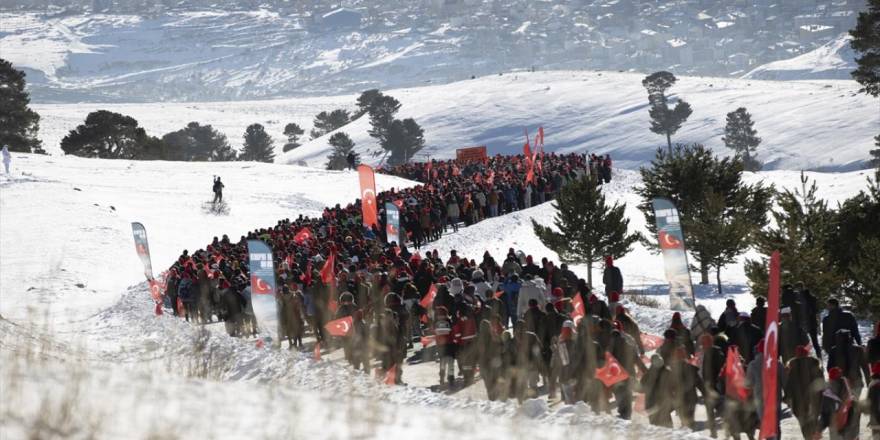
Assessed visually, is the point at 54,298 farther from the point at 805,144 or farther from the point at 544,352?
the point at 805,144

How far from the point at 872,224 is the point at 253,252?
55.9 feet

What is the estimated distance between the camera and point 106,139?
8456cm

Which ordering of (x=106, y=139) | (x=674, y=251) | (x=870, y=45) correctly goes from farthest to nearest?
(x=106, y=139) → (x=870, y=45) → (x=674, y=251)

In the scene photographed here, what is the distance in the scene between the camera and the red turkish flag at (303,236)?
27328 millimetres

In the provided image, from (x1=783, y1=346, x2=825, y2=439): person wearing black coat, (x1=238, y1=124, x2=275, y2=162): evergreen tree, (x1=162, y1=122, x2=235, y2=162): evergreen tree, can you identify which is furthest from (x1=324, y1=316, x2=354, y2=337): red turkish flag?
(x1=238, y1=124, x2=275, y2=162): evergreen tree

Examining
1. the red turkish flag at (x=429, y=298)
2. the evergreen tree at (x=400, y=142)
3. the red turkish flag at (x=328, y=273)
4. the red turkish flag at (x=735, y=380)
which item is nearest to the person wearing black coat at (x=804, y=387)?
the red turkish flag at (x=735, y=380)

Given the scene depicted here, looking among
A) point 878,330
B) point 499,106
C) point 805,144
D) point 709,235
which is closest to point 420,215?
point 709,235

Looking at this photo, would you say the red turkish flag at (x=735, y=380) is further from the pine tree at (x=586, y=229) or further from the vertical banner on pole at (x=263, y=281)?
the pine tree at (x=586, y=229)

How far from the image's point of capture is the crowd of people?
1070cm

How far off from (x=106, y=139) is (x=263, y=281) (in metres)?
73.2

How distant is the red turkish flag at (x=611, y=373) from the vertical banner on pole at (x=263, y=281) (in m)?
6.24

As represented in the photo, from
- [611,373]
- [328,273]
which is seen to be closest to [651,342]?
[611,373]

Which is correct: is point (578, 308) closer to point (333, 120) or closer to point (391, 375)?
point (391, 375)

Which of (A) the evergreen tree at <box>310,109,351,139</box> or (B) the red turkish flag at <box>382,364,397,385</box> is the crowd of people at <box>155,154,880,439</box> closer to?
(B) the red turkish flag at <box>382,364,397,385</box>
